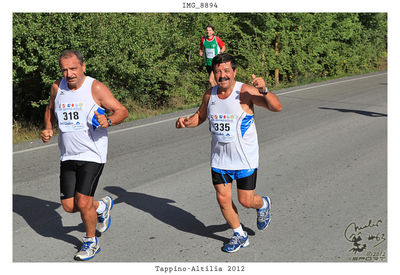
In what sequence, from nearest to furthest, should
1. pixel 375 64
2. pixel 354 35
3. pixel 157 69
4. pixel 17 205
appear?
1. pixel 17 205
2. pixel 157 69
3. pixel 354 35
4. pixel 375 64

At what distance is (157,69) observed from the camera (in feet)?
45.1

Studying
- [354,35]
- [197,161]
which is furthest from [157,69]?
[354,35]

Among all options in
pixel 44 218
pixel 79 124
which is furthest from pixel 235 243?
pixel 44 218

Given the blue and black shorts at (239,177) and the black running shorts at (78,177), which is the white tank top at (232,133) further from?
the black running shorts at (78,177)

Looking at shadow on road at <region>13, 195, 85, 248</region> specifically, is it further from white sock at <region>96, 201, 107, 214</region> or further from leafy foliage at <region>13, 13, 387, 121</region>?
leafy foliage at <region>13, 13, 387, 121</region>

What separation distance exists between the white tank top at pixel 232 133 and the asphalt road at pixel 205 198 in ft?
2.93

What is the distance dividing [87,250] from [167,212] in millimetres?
1400

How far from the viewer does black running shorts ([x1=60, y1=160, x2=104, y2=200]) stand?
500cm

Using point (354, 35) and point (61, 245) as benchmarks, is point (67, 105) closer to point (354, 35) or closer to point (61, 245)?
point (61, 245)

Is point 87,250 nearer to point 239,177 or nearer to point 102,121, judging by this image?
point 102,121

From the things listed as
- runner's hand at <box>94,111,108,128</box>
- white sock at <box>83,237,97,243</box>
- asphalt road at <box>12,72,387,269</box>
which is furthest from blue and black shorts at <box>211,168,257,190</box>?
white sock at <box>83,237,97,243</box>

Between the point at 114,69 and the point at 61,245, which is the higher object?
the point at 114,69

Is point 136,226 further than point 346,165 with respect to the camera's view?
No

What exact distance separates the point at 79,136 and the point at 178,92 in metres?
10.1
